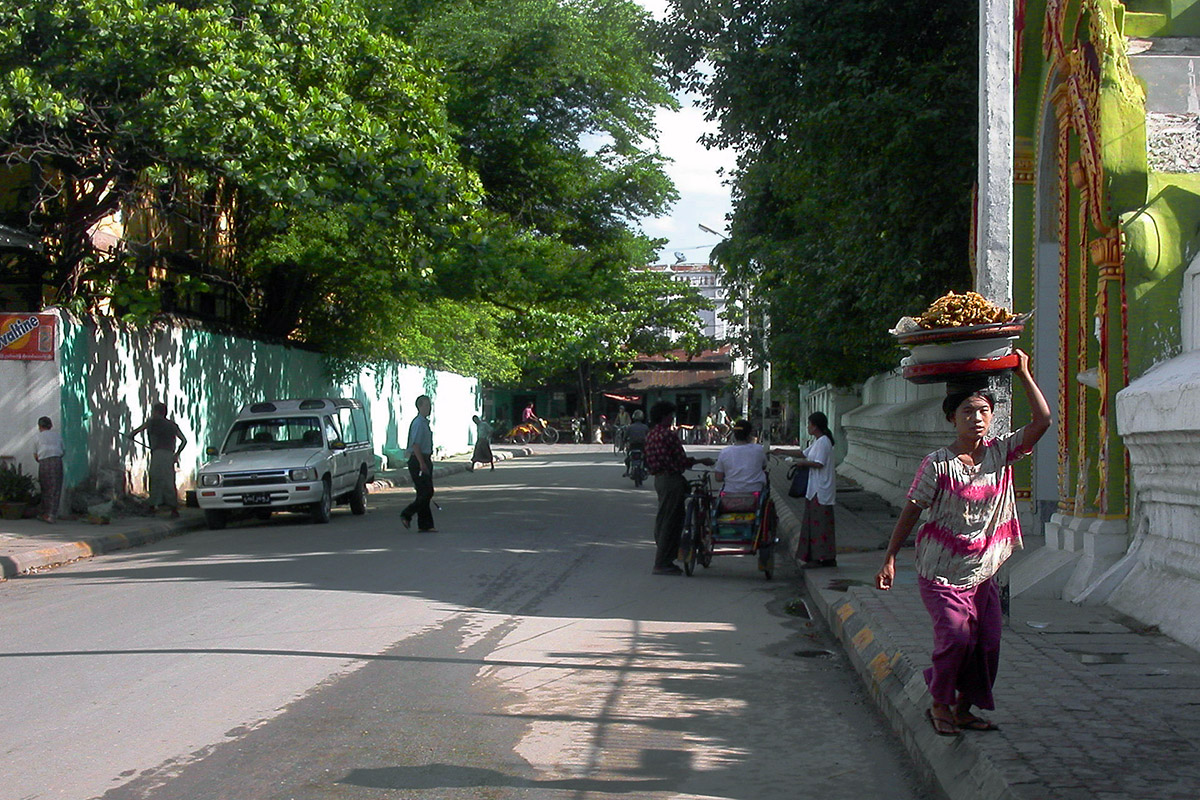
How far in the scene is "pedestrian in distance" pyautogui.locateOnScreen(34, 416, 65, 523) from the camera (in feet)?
54.2

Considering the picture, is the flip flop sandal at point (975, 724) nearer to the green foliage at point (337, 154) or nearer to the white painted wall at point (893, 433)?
the white painted wall at point (893, 433)

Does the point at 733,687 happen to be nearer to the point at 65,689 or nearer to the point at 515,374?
the point at 65,689

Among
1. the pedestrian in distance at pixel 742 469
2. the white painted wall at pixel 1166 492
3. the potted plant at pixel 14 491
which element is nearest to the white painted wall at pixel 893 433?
the pedestrian in distance at pixel 742 469

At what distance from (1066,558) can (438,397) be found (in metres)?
34.7

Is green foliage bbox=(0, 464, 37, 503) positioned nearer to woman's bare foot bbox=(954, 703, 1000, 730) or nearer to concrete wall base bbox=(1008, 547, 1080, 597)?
concrete wall base bbox=(1008, 547, 1080, 597)

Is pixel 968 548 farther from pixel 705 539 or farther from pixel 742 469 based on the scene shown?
pixel 705 539

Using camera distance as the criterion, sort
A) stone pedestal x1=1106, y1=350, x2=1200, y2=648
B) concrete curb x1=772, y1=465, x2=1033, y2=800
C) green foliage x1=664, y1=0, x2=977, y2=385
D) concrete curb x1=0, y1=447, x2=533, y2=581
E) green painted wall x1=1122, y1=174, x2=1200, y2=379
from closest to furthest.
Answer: concrete curb x1=772, y1=465, x2=1033, y2=800 → stone pedestal x1=1106, y1=350, x2=1200, y2=648 → green painted wall x1=1122, y1=174, x2=1200, y2=379 → concrete curb x1=0, y1=447, x2=533, y2=581 → green foliage x1=664, y1=0, x2=977, y2=385

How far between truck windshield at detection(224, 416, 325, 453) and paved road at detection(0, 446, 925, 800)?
553 cm

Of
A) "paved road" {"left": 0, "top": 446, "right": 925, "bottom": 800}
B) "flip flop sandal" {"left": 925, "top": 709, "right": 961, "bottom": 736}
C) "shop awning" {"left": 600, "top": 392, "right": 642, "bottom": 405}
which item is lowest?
"paved road" {"left": 0, "top": 446, "right": 925, "bottom": 800}

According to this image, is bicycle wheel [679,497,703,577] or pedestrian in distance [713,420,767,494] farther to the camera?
pedestrian in distance [713,420,767,494]

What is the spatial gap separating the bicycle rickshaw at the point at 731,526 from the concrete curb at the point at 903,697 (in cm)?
138

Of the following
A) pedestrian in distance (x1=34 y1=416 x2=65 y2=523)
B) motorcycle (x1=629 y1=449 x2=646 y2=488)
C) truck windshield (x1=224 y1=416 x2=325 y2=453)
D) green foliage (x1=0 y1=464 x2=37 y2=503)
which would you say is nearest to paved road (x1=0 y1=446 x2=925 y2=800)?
pedestrian in distance (x1=34 y1=416 x2=65 y2=523)

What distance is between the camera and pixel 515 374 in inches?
2077

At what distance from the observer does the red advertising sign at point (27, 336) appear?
57.1ft
